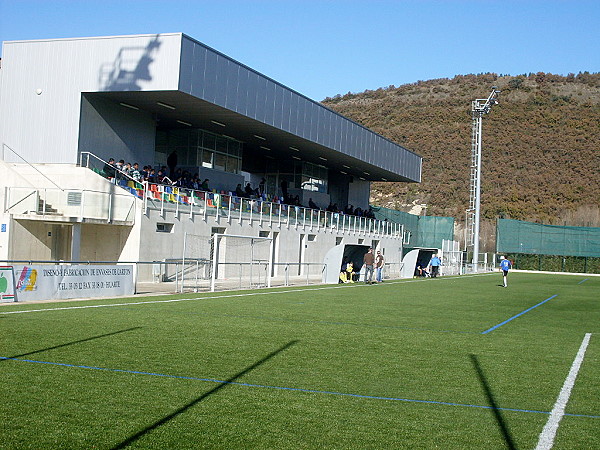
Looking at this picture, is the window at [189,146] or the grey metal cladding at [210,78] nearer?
the grey metal cladding at [210,78]

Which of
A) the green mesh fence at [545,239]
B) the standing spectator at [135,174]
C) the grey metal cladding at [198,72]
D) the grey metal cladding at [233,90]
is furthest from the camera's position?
the green mesh fence at [545,239]

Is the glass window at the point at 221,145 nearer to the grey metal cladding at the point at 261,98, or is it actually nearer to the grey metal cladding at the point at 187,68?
the grey metal cladding at the point at 261,98

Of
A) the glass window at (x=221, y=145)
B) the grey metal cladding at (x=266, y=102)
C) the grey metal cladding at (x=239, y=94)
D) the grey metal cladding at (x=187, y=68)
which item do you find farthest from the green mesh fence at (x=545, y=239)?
the grey metal cladding at (x=187, y=68)

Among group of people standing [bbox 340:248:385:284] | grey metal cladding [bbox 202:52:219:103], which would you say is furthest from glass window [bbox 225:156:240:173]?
group of people standing [bbox 340:248:385:284]

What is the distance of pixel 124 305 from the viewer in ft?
66.2

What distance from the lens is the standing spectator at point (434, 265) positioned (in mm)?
47125

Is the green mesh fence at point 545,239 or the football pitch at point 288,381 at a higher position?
the green mesh fence at point 545,239

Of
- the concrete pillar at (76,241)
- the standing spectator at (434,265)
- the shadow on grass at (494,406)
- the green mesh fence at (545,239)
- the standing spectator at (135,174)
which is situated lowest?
the shadow on grass at (494,406)

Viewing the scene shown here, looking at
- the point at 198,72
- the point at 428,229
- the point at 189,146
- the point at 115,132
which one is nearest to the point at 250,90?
the point at 198,72

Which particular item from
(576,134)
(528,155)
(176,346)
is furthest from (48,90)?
(576,134)

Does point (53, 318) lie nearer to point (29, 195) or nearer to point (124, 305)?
point (124, 305)

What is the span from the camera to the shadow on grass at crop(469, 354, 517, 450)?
7.04 metres

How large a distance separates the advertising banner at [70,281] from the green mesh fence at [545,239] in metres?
54.4

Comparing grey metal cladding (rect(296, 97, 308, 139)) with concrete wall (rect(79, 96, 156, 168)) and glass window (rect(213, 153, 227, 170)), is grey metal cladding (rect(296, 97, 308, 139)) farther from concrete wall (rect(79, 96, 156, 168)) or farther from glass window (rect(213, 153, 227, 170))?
concrete wall (rect(79, 96, 156, 168))
